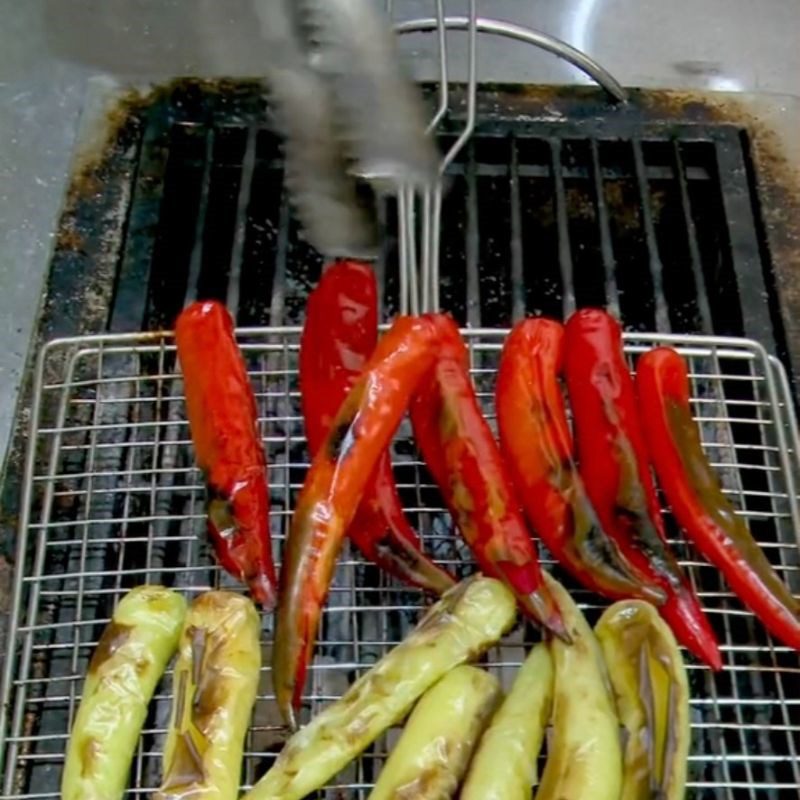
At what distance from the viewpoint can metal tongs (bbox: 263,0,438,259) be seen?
1.57 m

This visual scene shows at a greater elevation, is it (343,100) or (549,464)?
(343,100)

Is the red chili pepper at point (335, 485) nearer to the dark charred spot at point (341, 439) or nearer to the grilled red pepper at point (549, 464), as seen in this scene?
the dark charred spot at point (341, 439)

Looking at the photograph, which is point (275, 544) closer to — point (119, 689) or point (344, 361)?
point (344, 361)

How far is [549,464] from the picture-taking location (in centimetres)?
162

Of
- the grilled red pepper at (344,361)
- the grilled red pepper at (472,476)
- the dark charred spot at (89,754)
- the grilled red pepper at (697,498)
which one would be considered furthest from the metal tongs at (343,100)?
the dark charred spot at (89,754)

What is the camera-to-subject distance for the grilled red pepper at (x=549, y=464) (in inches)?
61.1

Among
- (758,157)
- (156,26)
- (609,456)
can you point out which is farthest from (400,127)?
(156,26)

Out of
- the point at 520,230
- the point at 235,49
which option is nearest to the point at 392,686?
the point at 520,230

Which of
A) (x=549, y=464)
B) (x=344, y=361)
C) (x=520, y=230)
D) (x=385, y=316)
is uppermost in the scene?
(x=520, y=230)

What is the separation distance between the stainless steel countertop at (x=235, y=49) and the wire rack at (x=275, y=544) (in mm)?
600

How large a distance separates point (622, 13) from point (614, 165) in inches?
20.8

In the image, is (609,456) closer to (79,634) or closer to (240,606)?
(240,606)

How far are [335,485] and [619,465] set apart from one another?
39 cm

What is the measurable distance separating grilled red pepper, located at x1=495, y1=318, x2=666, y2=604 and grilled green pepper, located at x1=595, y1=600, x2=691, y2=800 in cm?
7
